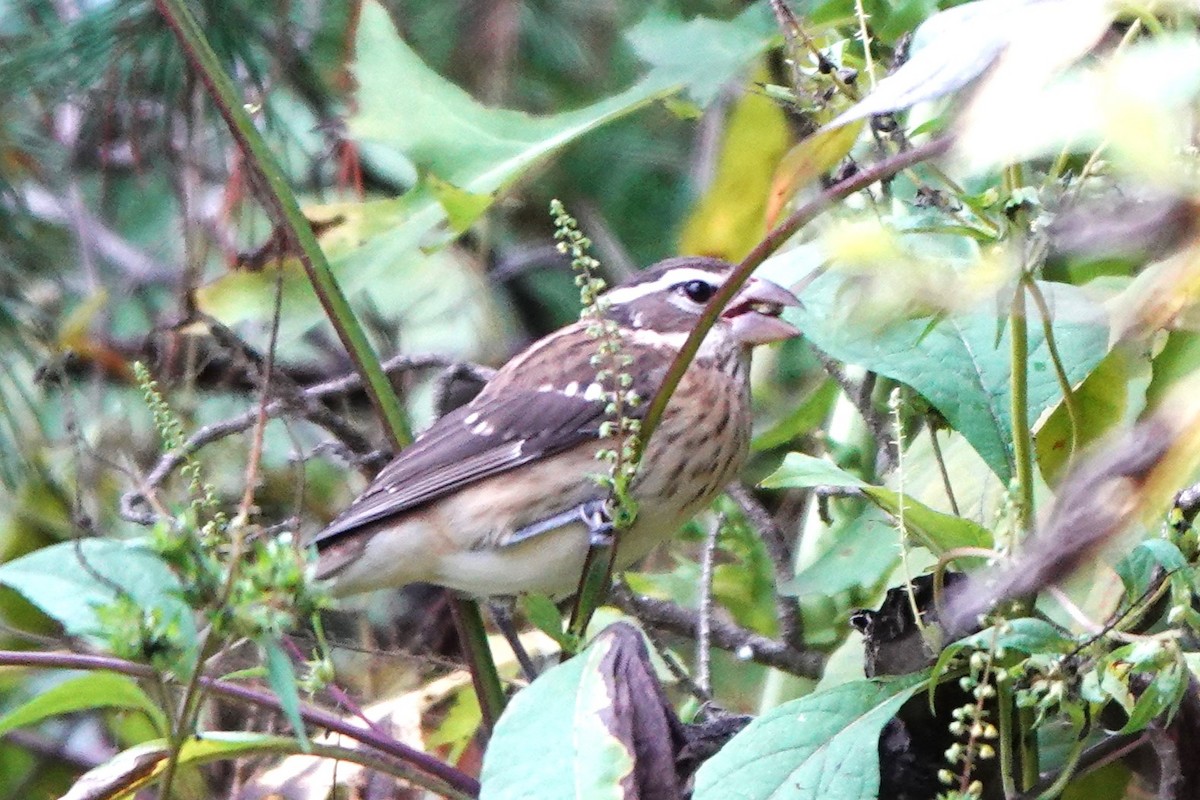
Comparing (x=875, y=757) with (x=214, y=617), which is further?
(x=875, y=757)

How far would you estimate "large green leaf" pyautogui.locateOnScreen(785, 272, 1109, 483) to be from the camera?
72.9 inches

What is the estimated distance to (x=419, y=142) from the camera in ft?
8.54

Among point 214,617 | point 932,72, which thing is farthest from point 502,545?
point 932,72

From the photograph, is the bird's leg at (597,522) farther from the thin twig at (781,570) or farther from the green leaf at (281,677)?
the green leaf at (281,677)

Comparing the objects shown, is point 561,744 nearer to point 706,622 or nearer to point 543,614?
point 543,614

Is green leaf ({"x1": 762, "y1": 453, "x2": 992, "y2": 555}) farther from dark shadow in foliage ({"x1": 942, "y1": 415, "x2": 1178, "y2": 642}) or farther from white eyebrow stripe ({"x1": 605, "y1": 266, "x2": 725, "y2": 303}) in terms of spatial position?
white eyebrow stripe ({"x1": 605, "y1": 266, "x2": 725, "y2": 303})

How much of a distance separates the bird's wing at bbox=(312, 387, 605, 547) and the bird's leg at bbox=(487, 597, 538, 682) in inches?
9.4

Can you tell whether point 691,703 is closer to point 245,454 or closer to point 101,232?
point 245,454

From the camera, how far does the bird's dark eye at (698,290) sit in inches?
117

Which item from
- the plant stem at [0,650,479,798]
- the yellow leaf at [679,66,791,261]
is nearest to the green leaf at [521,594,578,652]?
the plant stem at [0,650,479,798]

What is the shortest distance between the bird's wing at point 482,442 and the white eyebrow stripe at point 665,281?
0.24 metres

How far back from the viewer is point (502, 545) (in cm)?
297

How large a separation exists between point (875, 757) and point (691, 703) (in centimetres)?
92

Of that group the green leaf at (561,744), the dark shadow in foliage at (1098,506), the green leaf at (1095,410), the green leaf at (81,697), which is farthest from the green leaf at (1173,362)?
the green leaf at (81,697)
